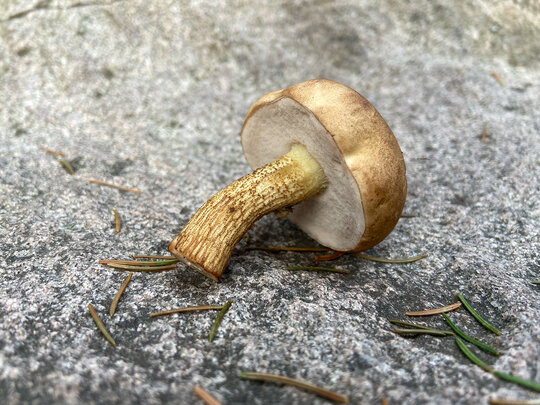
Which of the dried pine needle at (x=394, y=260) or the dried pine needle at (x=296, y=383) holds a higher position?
the dried pine needle at (x=394, y=260)

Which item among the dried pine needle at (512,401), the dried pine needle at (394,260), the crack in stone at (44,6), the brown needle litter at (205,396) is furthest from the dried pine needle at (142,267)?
the crack in stone at (44,6)

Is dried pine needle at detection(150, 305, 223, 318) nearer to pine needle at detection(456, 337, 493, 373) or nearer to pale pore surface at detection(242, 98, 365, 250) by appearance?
pale pore surface at detection(242, 98, 365, 250)

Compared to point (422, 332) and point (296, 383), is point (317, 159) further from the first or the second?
point (296, 383)

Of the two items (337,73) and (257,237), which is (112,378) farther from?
(337,73)

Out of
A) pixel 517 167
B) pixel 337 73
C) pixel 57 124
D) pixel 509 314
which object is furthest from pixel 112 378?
pixel 337 73

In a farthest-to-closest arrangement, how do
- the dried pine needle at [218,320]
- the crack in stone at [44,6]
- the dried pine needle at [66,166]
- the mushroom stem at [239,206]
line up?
the crack in stone at [44,6], the dried pine needle at [66,166], the mushroom stem at [239,206], the dried pine needle at [218,320]

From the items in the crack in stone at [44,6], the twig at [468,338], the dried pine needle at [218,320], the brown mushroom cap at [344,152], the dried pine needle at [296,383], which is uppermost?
the crack in stone at [44,6]

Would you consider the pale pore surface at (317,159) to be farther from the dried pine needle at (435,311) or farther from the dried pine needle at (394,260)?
the dried pine needle at (435,311)

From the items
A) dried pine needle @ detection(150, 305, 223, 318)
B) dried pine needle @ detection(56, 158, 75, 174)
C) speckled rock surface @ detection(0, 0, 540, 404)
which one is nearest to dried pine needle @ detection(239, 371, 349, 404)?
speckled rock surface @ detection(0, 0, 540, 404)
